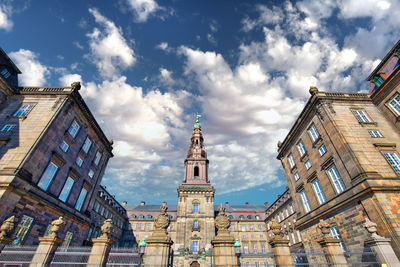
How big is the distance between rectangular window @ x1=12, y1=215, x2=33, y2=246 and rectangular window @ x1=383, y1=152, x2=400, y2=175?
2842cm

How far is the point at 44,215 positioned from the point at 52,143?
609 cm

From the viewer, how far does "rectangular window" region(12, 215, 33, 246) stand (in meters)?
13.3

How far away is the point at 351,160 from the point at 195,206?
3580 cm

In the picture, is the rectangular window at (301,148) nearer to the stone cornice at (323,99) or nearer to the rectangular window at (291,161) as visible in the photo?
the stone cornice at (323,99)

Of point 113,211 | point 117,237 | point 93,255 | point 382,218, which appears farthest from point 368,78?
point 117,237

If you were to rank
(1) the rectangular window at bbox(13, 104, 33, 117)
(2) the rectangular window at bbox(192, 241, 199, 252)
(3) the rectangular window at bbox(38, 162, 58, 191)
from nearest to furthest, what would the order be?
(3) the rectangular window at bbox(38, 162, 58, 191)
(1) the rectangular window at bbox(13, 104, 33, 117)
(2) the rectangular window at bbox(192, 241, 199, 252)

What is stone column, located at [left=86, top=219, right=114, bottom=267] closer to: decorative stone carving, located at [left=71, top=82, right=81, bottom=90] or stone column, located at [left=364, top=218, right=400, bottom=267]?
stone column, located at [left=364, top=218, right=400, bottom=267]

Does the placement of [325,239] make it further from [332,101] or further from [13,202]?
[13,202]

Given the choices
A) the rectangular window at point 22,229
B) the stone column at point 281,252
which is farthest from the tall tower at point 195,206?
the stone column at point 281,252

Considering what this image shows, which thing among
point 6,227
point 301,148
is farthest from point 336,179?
point 6,227

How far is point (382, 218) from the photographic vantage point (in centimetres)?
1151

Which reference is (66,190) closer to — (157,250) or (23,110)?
(23,110)

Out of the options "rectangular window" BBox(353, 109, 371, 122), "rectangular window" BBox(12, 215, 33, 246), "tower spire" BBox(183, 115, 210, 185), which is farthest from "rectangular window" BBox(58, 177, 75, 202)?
"tower spire" BBox(183, 115, 210, 185)

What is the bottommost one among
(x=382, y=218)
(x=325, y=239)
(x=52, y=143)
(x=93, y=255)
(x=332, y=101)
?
(x=93, y=255)
